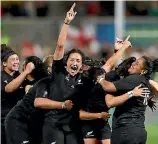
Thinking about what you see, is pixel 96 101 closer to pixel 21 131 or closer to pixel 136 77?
pixel 136 77

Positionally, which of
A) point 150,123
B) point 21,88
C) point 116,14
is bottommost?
point 150,123

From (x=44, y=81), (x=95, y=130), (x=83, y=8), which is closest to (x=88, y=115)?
(x=95, y=130)

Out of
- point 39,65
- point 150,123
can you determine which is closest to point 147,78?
point 39,65

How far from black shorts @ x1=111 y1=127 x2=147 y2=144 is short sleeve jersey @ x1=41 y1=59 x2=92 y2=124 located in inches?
31.5

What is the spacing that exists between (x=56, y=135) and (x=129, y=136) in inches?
40.1

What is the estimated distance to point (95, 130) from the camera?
10453 millimetres

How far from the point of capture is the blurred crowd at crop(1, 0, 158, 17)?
846 inches

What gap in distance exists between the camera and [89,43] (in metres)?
20.4

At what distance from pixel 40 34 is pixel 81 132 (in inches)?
402

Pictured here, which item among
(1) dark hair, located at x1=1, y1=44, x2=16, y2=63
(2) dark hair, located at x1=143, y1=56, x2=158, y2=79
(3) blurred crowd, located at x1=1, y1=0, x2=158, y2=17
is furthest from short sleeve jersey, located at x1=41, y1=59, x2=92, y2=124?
(3) blurred crowd, located at x1=1, y1=0, x2=158, y2=17

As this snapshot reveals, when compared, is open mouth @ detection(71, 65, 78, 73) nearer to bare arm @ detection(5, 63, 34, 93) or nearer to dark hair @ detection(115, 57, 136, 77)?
dark hair @ detection(115, 57, 136, 77)

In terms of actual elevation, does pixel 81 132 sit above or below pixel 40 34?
below

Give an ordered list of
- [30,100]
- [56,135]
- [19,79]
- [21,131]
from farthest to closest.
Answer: [19,79], [21,131], [30,100], [56,135]

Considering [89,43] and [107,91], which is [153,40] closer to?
[89,43]
